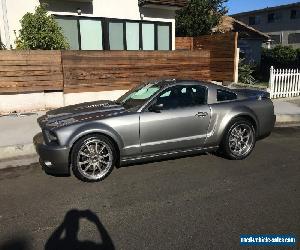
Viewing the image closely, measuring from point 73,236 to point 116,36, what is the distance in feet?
38.2

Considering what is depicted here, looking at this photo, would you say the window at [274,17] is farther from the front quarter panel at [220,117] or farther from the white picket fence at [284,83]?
the front quarter panel at [220,117]

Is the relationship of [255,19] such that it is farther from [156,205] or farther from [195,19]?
[156,205]

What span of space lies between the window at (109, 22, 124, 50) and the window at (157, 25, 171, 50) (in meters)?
1.91

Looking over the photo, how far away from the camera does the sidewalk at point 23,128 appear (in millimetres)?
6725

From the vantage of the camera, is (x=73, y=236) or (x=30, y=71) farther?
(x=30, y=71)

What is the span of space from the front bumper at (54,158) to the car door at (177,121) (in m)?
1.19

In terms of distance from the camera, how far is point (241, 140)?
20.0ft

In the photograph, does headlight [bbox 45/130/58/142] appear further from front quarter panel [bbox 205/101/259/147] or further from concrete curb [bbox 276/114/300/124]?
concrete curb [bbox 276/114/300/124]

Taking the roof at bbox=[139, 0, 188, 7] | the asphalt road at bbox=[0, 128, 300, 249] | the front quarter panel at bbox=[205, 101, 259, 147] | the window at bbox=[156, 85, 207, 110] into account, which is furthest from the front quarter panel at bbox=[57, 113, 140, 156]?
the roof at bbox=[139, 0, 188, 7]

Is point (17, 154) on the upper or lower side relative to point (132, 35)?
lower

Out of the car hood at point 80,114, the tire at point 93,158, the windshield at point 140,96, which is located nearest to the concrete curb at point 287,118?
the windshield at point 140,96

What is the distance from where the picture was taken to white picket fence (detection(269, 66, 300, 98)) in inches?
475

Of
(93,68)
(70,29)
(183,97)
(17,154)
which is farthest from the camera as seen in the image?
(70,29)

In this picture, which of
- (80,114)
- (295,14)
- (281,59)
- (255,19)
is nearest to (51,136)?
(80,114)
